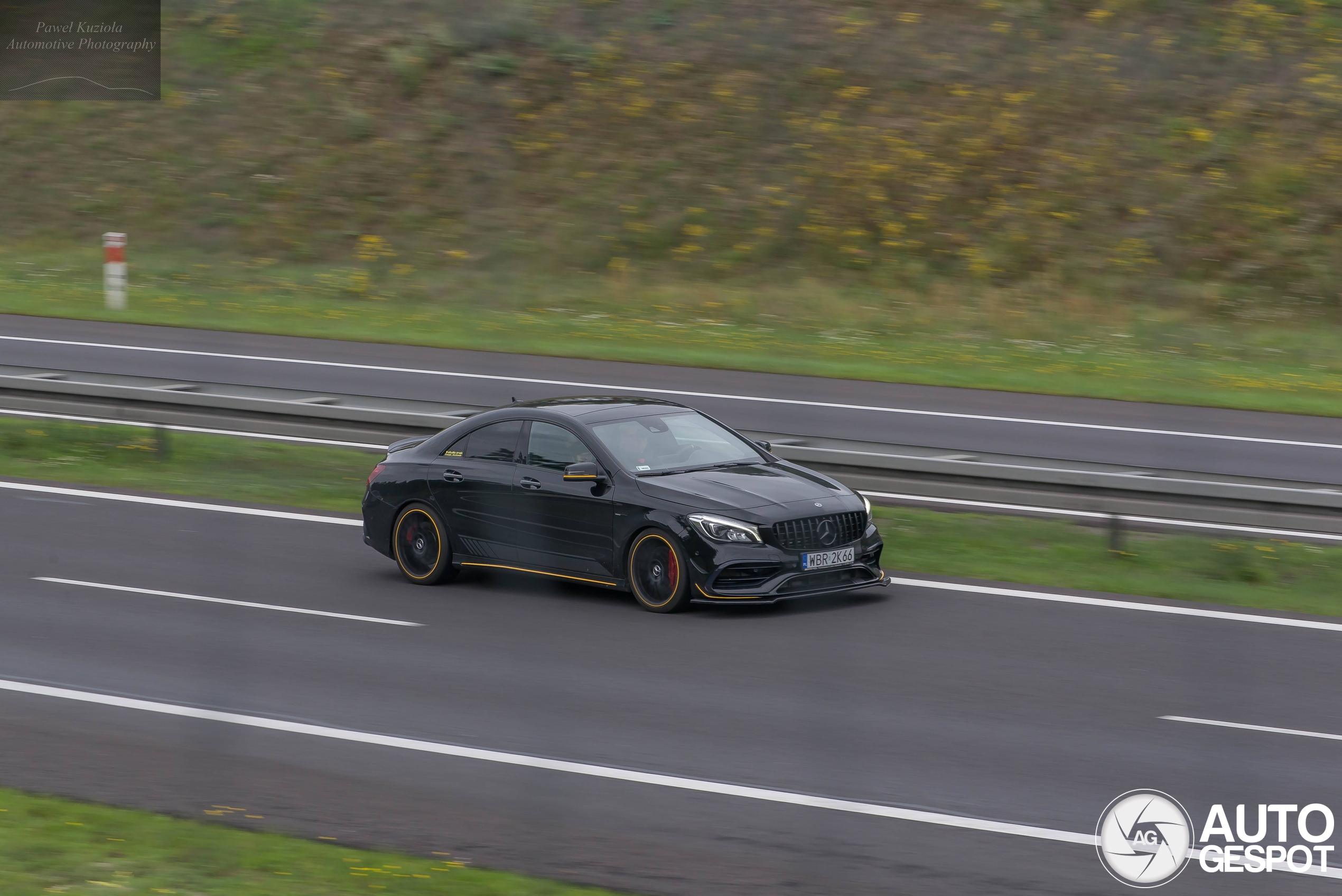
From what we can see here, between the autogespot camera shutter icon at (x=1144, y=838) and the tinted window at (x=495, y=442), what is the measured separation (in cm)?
613

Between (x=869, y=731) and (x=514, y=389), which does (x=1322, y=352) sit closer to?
(x=514, y=389)

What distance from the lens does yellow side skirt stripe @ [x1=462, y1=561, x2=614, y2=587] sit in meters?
12.0

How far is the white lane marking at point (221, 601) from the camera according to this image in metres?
11.5

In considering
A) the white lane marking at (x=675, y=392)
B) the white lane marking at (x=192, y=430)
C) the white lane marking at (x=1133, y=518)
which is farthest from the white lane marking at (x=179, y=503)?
the white lane marking at (x=675, y=392)

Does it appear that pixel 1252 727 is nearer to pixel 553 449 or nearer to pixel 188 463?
pixel 553 449

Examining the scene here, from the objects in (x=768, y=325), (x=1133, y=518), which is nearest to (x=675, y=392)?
(x=768, y=325)

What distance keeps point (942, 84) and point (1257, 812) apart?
29556 millimetres

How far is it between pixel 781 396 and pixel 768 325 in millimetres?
6551

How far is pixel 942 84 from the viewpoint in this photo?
116 ft

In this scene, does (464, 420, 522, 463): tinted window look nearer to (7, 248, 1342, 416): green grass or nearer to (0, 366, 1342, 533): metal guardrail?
(0, 366, 1342, 533): metal guardrail

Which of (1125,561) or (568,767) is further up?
(1125,561)

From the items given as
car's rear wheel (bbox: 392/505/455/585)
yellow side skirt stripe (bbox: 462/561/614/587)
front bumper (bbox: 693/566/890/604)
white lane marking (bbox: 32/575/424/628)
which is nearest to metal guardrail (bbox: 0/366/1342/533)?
front bumper (bbox: 693/566/890/604)

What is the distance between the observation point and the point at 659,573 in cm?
1168

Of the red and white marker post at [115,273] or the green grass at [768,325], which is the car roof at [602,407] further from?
the red and white marker post at [115,273]
